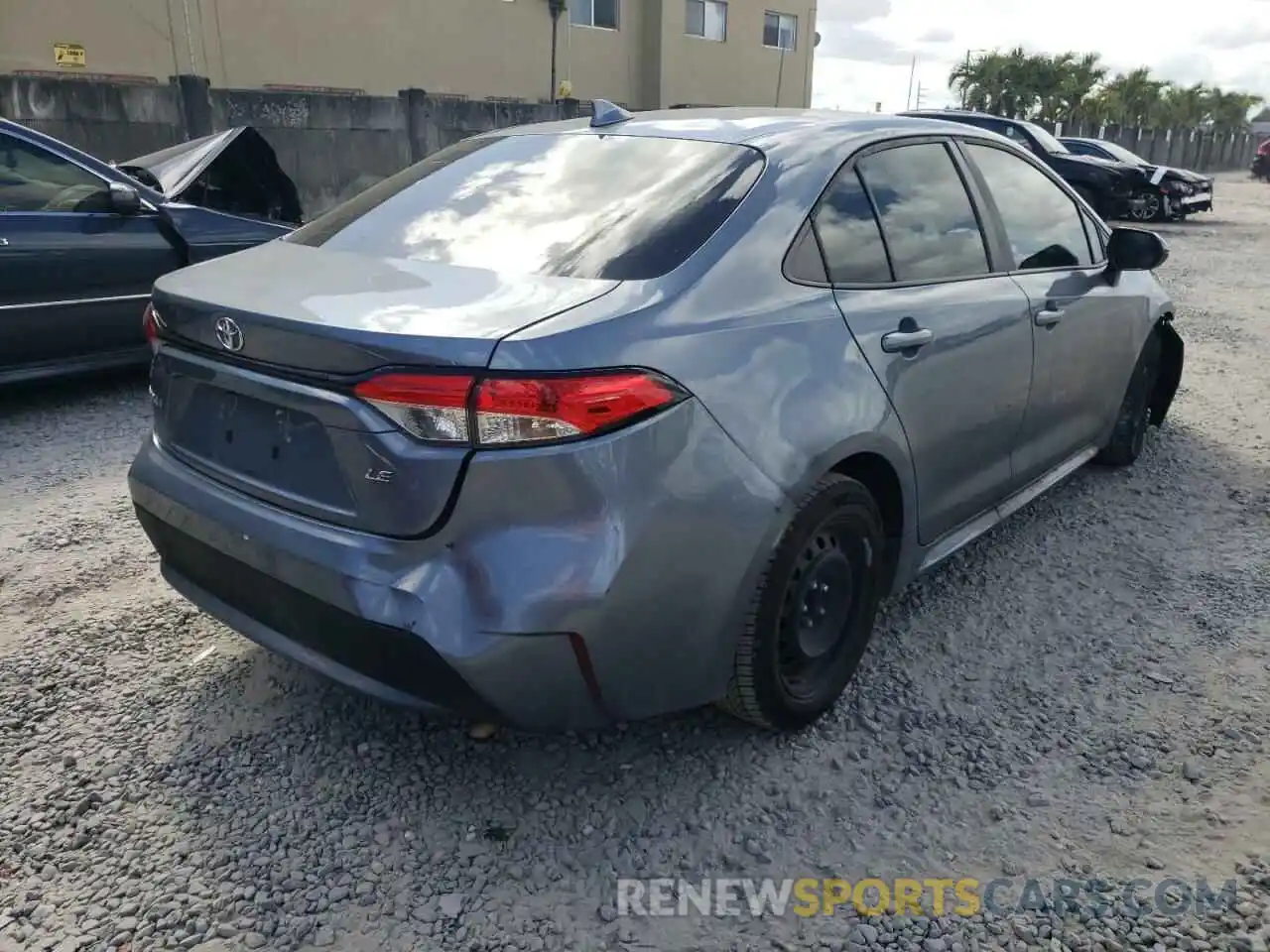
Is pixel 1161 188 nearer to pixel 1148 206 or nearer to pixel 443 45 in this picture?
pixel 1148 206

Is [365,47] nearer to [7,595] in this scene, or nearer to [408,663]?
[7,595]

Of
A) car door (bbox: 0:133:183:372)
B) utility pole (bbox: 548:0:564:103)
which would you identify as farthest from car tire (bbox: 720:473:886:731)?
utility pole (bbox: 548:0:564:103)

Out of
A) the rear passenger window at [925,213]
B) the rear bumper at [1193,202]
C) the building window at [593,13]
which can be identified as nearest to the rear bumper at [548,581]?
the rear passenger window at [925,213]

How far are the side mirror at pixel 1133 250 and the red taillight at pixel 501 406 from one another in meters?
2.79

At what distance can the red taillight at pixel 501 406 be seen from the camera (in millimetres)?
1944

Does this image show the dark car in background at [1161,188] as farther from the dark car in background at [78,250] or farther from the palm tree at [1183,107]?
the palm tree at [1183,107]

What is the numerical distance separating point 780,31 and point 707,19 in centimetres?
357

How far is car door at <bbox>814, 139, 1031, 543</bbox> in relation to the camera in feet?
8.76

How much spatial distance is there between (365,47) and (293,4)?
1606mm

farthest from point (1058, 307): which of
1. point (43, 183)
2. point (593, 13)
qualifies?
point (593, 13)

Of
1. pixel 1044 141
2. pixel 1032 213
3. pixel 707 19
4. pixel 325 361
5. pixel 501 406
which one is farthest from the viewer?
pixel 707 19

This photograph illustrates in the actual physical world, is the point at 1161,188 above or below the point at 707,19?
below

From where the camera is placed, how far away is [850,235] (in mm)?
2695

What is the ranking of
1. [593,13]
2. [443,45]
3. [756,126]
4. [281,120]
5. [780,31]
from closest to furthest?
1. [756,126]
2. [281,120]
3. [443,45]
4. [593,13]
5. [780,31]
